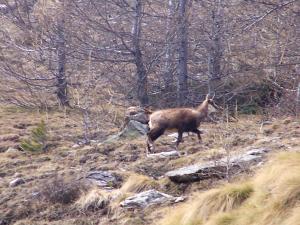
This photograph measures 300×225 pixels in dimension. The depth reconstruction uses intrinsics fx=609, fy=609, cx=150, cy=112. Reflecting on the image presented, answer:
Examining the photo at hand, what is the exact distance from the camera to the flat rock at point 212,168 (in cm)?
787

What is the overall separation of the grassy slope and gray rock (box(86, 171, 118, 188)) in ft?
0.50

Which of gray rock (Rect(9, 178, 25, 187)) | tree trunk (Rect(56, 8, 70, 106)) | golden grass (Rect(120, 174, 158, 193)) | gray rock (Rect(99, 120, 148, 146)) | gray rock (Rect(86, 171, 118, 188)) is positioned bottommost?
gray rock (Rect(9, 178, 25, 187))

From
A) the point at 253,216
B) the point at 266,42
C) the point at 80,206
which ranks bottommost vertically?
the point at 80,206

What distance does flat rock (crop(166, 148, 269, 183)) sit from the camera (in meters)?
7.87

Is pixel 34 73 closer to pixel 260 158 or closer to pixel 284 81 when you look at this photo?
pixel 284 81

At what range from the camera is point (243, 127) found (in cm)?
1166

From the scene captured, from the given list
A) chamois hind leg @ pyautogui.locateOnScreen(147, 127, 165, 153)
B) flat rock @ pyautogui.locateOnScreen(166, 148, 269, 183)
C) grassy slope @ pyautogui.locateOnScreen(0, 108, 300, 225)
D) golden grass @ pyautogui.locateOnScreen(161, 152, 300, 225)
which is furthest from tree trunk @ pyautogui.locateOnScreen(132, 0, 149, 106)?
golden grass @ pyautogui.locateOnScreen(161, 152, 300, 225)

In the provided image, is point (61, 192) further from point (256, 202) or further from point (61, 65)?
point (61, 65)

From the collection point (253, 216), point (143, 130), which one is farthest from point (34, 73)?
point (253, 216)

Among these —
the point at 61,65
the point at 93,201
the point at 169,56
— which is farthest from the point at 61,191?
the point at 61,65

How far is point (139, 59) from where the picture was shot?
47.9ft

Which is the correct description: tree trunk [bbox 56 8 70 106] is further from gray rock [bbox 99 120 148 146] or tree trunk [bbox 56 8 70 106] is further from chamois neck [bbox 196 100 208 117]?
chamois neck [bbox 196 100 208 117]

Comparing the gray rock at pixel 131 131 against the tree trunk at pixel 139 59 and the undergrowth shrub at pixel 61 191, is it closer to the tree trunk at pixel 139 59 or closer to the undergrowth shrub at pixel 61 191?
the tree trunk at pixel 139 59

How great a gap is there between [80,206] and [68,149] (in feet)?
12.2
